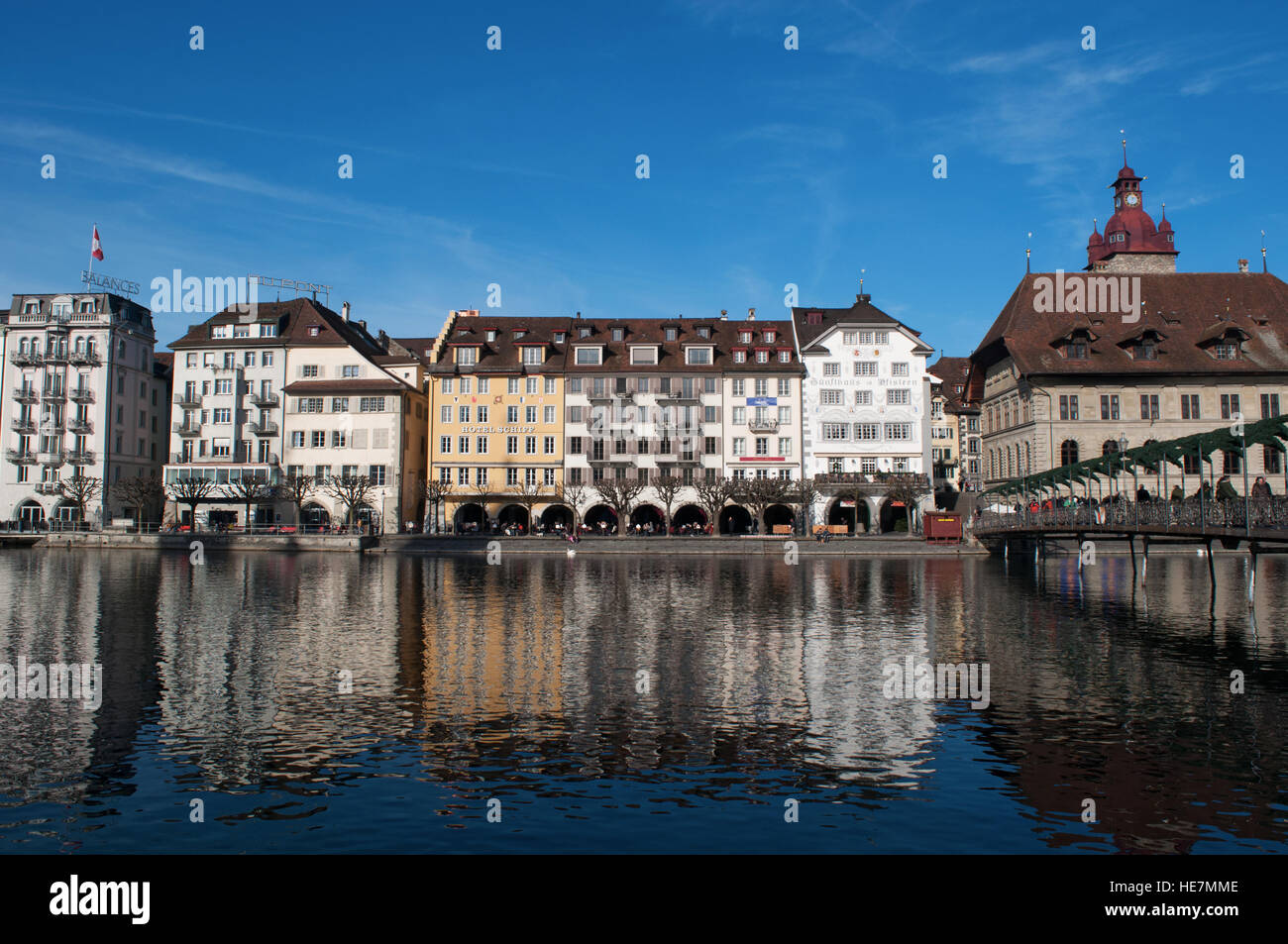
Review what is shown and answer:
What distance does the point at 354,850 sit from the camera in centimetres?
1144

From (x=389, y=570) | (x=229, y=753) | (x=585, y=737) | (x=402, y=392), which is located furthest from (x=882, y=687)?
(x=402, y=392)

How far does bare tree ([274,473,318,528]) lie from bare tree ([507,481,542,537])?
17.0 meters

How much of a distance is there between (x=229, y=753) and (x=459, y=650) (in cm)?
1048

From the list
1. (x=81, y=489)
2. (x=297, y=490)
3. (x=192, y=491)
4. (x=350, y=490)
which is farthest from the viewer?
(x=81, y=489)

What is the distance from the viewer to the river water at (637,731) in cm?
1233

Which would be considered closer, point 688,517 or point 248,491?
point 248,491

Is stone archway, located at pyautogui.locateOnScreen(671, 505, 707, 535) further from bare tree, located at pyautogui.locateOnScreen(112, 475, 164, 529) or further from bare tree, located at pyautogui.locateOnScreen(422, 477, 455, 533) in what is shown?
bare tree, located at pyautogui.locateOnScreen(112, 475, 164, 529)

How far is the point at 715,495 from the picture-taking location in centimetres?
8162

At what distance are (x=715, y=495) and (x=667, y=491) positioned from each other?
14.6 ft

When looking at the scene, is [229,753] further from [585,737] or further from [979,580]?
[979,580]

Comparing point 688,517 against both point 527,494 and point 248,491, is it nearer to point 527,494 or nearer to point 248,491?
point 527,494

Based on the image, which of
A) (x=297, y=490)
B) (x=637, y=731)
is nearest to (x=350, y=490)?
(x=297, y=490)

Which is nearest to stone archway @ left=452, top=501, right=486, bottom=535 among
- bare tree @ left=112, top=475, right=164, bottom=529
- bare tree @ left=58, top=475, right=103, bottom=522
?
bare tree @ left=112, top=475, right=164, bottom=529

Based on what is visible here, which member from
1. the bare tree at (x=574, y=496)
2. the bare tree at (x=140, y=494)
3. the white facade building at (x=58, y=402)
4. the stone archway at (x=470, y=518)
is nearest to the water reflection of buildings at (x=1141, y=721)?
the bare tree at (x=574, y=496)
